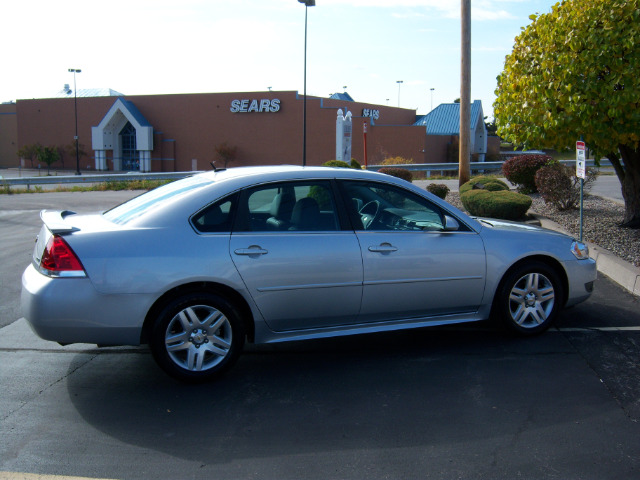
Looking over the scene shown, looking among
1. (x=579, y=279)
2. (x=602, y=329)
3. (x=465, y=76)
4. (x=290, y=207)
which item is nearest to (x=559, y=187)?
(x=465, y=76)

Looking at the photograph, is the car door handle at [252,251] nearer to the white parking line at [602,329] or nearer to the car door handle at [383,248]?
the car door handle at [383,248]

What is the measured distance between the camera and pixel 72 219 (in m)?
5.39

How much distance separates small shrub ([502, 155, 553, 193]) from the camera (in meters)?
17.3

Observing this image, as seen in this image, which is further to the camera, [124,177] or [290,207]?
[124,177]

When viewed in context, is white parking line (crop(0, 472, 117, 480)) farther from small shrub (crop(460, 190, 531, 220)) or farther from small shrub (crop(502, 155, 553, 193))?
small shrub (crop(502, 155, 553, 193))

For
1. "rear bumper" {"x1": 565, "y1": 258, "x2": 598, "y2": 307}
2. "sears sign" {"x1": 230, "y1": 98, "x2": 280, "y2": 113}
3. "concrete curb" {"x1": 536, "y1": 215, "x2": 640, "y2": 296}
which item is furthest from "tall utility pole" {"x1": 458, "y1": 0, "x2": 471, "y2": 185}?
"sears sign" {"x1": 230, "y1": 98, "x2": 280, "y2": 113}

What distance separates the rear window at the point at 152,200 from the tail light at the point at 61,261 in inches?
20.6

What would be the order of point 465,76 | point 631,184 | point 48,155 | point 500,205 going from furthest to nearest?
1. point 48,155
2. point 465,76
3. point 500,205
4. point 631,184

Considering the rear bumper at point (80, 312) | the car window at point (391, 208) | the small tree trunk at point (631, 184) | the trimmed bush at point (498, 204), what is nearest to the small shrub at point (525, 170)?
the trimmed bush at point (498, 204)

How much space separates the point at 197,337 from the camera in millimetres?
4777

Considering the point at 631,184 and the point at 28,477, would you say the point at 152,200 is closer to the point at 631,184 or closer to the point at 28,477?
the point at 28,477

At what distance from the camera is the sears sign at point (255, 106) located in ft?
172

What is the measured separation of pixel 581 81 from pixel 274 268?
629 cm

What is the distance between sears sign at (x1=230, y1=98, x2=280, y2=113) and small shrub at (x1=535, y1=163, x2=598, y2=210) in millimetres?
40886
